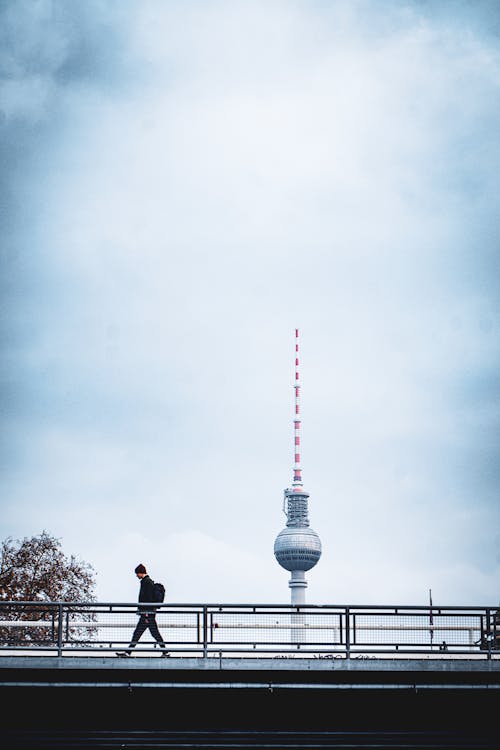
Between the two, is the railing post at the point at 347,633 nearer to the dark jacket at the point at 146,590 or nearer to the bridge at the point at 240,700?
the bridge at the point at 240,700

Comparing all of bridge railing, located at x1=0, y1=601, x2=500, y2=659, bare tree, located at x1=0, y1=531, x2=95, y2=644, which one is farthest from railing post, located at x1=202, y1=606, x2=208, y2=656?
bare tree, located at x1=0, y1=531, x2=95, y2=644

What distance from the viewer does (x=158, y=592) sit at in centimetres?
2634

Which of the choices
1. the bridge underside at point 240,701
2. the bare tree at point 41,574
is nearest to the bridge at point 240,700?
the bridge underside at point 240,701

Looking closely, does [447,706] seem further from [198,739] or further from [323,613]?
[198,739]

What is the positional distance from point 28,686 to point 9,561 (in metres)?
44.1

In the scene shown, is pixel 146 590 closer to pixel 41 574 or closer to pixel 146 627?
pixel 146 627

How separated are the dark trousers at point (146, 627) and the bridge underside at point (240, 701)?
2.56 ft

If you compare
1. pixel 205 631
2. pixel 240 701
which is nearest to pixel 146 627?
pixel 205 631

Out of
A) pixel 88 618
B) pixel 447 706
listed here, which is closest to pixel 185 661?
pixel 447 706

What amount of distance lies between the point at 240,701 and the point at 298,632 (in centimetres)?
201

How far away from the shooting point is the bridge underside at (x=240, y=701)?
24.0m

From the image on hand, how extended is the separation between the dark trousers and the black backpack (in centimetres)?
96

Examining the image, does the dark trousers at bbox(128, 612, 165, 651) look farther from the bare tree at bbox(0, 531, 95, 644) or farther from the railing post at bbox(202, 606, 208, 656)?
the bare tree at bbox(0, 531, 95, 644)

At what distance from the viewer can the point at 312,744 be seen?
2383 cm
